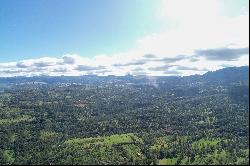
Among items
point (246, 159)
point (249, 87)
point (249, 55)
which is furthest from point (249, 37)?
point (246, 159)

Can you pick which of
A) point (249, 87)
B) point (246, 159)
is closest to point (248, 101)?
point (249, 87)

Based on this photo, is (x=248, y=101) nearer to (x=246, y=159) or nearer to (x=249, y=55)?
(x=249, y=55)

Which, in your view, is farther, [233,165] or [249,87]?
[233,165]

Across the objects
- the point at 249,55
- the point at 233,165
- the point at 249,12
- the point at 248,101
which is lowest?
the point at 233,165

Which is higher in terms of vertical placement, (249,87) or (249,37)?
(249,37)

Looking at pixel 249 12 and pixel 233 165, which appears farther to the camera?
pixel 233 165

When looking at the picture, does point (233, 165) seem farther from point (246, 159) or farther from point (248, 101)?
point (248, 101)

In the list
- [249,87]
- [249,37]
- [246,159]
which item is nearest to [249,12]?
[249,37]

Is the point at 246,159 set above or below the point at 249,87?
below
